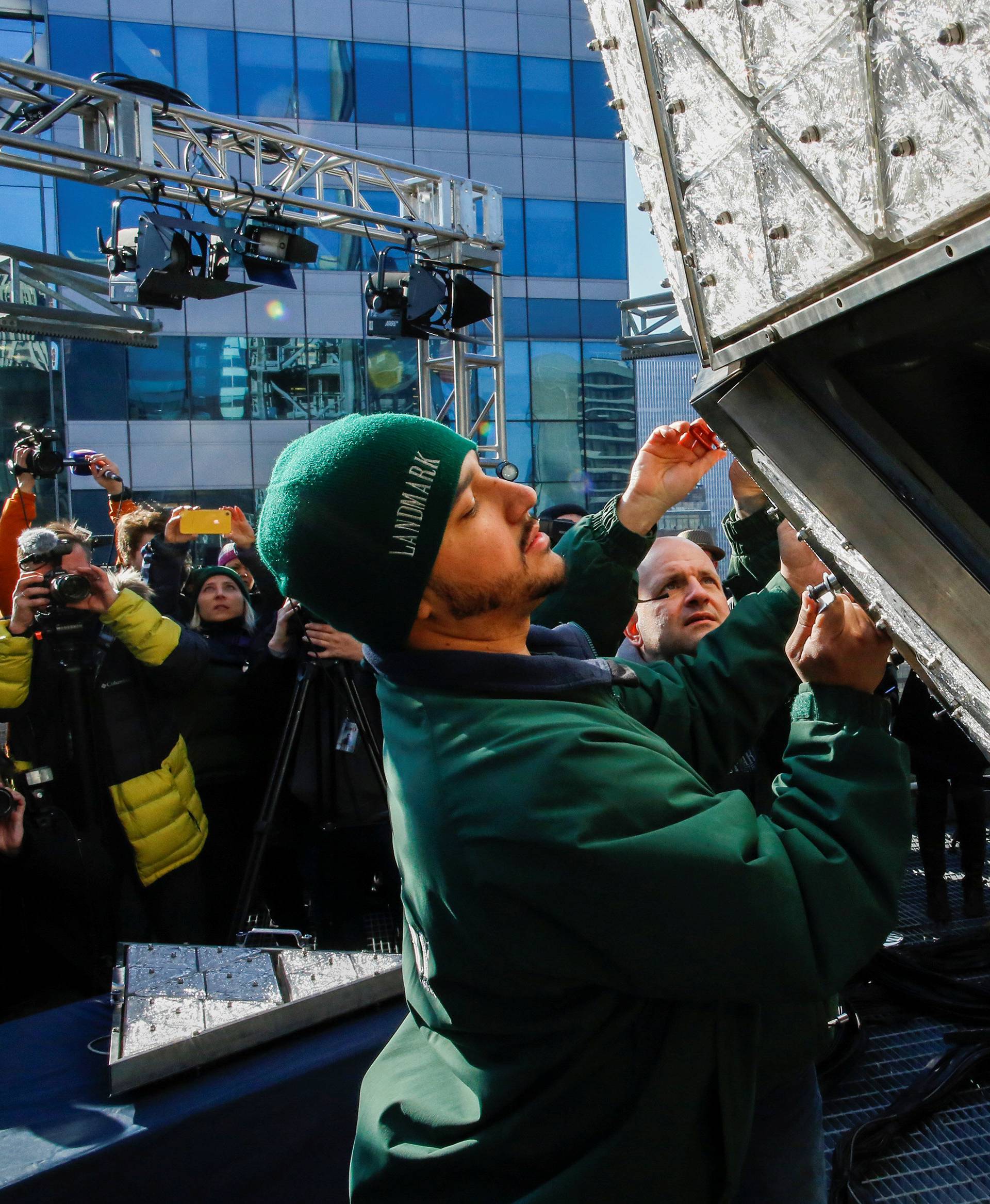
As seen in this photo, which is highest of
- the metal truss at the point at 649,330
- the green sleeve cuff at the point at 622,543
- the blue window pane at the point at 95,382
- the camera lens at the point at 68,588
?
the blue window pane at the point at 95,382

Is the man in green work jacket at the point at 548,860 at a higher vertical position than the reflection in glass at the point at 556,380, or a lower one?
lower

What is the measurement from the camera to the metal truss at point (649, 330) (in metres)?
10.0

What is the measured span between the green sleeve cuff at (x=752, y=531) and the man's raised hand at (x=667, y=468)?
29cm

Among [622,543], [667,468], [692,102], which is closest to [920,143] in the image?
[692,102]

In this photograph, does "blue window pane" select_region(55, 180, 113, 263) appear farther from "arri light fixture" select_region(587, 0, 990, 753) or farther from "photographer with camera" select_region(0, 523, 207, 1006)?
"arri light fixture" select_region(587, 0, 990, 753)

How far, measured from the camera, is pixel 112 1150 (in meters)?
1.92

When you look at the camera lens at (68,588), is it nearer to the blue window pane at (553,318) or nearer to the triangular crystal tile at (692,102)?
the triangular crystal tile at (692,102)

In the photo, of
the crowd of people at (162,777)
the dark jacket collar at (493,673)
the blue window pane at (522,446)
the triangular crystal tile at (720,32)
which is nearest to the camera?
the triangular crystal tile at (720,32)

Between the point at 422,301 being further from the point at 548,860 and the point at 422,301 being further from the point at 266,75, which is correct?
the point at 266,75

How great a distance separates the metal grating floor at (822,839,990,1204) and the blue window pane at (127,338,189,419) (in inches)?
768

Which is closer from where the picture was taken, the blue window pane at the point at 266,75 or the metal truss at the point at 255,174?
the metal truss at the point at 255,174

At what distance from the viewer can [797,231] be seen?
102 cm

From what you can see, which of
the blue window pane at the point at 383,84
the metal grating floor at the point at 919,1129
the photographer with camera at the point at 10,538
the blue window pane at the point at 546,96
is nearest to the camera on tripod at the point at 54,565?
the photographer with camera at the point at 10,538

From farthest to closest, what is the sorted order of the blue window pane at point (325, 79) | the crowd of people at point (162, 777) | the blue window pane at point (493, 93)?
the blue window pane at point (493, 93), the blue window pane at point (325, 79), the crowd of people at point (162, 777)
